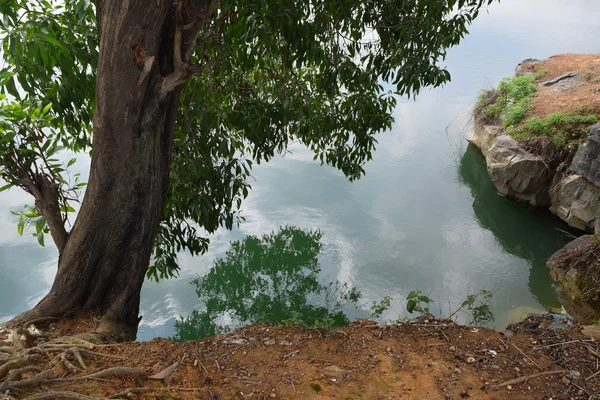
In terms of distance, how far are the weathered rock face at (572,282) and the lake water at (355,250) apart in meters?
0.12

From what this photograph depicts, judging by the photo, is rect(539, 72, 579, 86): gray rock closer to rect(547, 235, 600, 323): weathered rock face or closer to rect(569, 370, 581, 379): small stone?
rect(547, 235, 600, 323): weathered rock face

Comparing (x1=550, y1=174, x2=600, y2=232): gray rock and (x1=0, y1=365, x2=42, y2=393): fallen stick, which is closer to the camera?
(x1=0, y1=365, x2=42, y2=393): fallen stick

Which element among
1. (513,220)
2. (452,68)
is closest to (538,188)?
(513,220)

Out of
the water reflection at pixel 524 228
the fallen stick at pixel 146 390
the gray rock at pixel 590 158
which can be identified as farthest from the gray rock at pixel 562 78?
the fallen stick at pixel 146 390

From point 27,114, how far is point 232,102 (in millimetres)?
1121

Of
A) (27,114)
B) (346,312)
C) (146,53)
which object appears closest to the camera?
(146,53)

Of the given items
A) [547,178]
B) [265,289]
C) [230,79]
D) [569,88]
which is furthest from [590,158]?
[230,79]

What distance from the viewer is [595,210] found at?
5352 mm

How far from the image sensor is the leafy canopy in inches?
96.6

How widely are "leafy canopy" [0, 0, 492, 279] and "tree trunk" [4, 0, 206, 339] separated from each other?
0.23 meters

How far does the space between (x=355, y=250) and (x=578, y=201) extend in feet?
8.60

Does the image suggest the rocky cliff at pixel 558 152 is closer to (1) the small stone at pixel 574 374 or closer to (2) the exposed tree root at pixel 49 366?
(1) the small stone at pixel 574 374

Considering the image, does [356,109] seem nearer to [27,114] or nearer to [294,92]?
[294,92]

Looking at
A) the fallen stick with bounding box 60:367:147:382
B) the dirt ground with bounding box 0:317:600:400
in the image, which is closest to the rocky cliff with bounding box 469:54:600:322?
the dirt ground with bounding box 0:317:600:400
